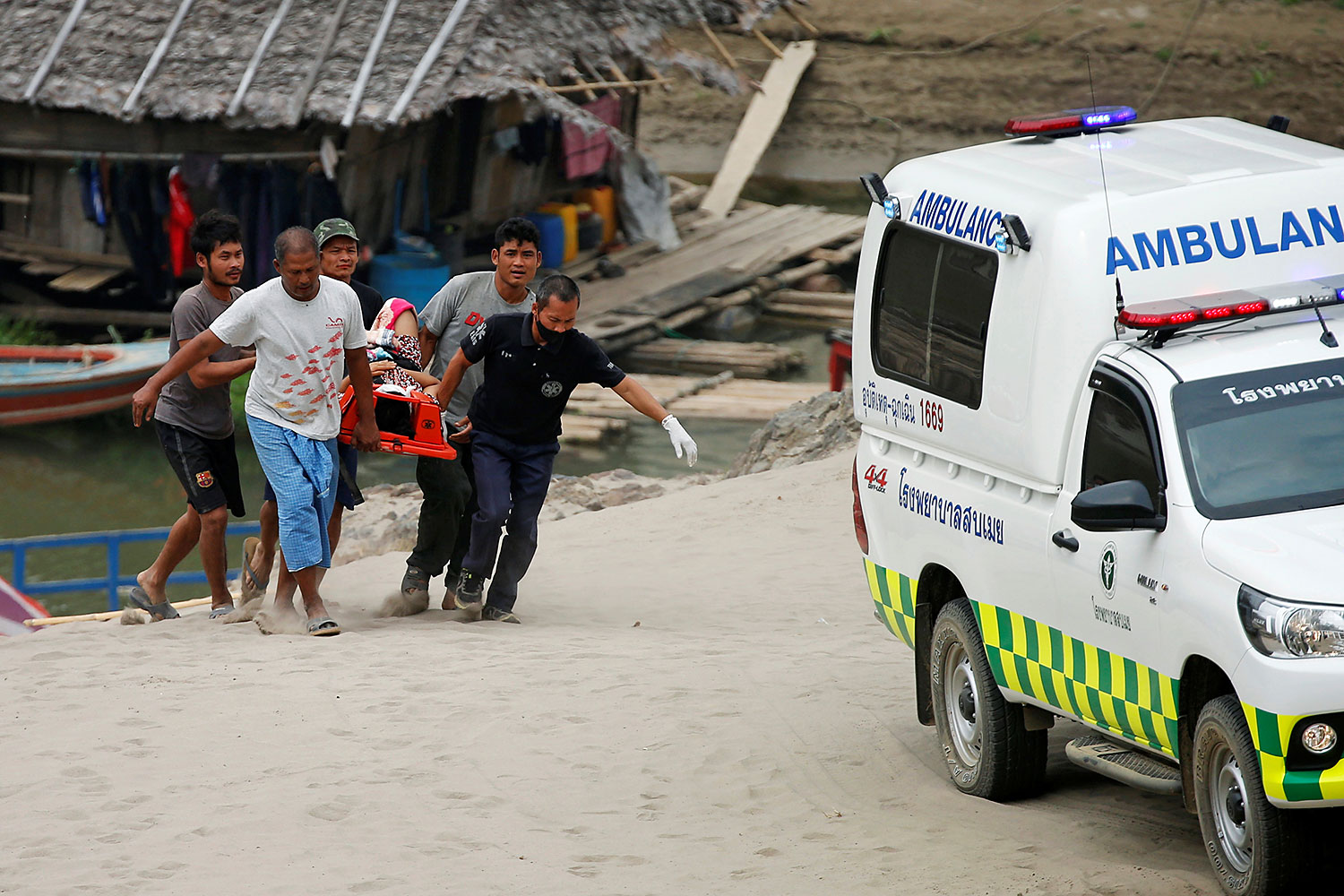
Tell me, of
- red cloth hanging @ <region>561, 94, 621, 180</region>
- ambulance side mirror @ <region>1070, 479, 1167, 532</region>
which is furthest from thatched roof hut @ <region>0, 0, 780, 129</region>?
ambulance side mirror @ <region>1070, 479, 1167, 532</region>

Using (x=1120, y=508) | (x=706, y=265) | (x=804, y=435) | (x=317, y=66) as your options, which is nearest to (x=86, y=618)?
(x=804, y=435)

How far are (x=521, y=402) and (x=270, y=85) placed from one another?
10.5 m

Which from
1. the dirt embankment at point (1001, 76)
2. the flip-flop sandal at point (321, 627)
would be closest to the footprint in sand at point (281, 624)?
the flip-flop sandal at point (321, 627)

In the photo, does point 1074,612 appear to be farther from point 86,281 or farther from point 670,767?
point 86,281

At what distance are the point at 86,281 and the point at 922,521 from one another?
615 inches

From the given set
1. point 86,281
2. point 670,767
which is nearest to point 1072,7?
point 86,281

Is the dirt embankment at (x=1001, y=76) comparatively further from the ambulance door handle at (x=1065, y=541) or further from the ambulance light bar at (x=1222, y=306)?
the ambulance door handle at (x=1065, y=541)

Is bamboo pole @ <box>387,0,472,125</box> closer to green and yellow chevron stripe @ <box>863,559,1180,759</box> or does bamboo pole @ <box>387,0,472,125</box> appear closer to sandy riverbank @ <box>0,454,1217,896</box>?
sandy riverbank @ <box>0,454,1217,896</box>

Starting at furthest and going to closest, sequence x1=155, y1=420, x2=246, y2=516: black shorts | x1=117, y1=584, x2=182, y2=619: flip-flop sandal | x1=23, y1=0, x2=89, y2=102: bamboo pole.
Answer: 1. x1=23, y1=0, x2=89, y2=102: bamboo pole
2. x1=117, y1=584, x2=182, y2=619: flip-flop sandal
3. x1=155, y1=420, x2=246, y2=516: black shorts

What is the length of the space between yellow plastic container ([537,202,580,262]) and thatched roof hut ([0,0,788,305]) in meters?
2.13

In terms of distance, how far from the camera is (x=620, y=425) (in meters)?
17.5

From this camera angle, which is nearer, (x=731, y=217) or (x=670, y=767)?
(x=670, y=767)

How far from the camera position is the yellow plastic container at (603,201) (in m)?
23.6

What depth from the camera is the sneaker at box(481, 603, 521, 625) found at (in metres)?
8.61
